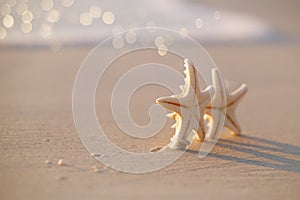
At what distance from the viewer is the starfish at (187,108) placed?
9.05 feet

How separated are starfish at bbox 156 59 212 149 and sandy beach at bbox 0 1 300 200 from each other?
10cm

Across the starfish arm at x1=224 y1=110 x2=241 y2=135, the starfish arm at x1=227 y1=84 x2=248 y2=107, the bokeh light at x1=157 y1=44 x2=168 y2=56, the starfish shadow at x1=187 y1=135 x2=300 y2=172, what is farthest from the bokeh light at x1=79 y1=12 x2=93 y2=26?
the starfish shadow at x1=187 y1=135 x2=300 y2=172

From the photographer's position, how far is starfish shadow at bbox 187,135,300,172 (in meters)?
2.63

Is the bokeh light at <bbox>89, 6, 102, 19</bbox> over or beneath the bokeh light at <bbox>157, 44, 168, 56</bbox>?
over

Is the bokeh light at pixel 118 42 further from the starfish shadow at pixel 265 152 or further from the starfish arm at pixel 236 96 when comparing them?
the starfish shadow at pixel 265 152

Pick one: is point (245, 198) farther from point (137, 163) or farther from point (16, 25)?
point (16, 25)

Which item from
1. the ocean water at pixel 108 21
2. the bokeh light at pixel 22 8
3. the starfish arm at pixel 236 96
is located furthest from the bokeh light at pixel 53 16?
the starfish arm at pixel 236 96

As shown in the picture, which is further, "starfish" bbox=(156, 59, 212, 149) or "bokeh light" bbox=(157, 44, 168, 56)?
"bokeh light" bbox=(157, 44, 168, 56)

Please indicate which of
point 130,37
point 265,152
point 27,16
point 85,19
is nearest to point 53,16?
point 27,16

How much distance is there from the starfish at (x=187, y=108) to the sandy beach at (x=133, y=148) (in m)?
0.10

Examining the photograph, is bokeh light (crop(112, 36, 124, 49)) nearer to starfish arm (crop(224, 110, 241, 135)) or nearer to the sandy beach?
the sandy beach

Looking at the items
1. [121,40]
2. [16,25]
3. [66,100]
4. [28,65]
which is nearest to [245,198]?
[66,100]

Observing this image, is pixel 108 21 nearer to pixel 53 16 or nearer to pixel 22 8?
pixel 53 16

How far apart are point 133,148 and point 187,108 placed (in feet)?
1.26
